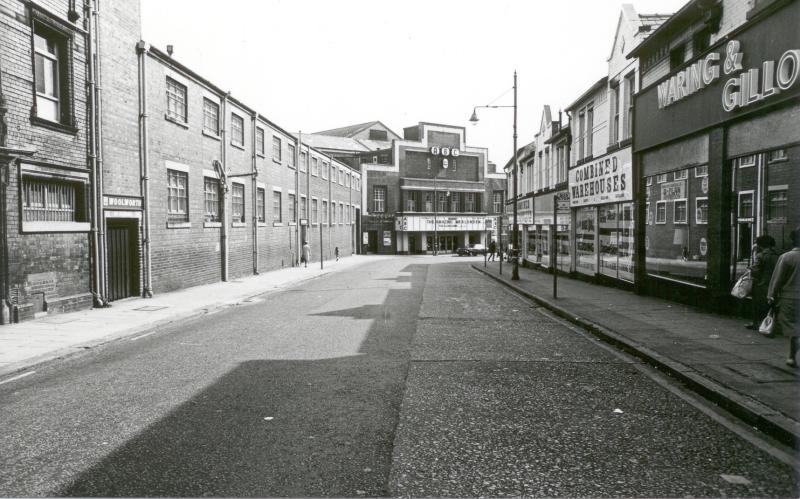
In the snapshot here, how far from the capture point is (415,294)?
58.2ft

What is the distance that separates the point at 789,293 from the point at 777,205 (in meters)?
3.81

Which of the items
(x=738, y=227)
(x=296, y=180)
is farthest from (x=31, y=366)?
(x=296, y=180)

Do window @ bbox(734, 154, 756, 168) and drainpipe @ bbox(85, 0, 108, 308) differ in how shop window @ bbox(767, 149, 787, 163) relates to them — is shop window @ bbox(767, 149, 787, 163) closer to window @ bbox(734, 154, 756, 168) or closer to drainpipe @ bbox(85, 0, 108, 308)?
window @ bbox(734, 154, 756, 168)

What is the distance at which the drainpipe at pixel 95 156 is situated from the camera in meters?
14.0

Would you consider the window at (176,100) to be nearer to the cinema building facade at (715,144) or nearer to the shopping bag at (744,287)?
the cinema building facade at (715,144)

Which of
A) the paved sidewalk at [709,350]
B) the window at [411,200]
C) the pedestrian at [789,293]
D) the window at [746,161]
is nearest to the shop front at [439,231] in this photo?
the window at [411,200]

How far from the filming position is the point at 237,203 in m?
24.7

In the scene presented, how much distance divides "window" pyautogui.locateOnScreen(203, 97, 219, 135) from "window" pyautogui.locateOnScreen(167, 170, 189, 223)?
2595 mm

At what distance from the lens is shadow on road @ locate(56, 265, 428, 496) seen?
12.8ft

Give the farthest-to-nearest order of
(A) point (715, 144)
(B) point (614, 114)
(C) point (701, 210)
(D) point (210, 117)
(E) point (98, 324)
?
1. (D) point (210, 117)
2. (B) point (614, 114)
3. (C) point (701, 210)
4. (A) point (715, 144)
5. (E) point (98, 324)

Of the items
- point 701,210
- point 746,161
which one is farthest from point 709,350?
point 701,210

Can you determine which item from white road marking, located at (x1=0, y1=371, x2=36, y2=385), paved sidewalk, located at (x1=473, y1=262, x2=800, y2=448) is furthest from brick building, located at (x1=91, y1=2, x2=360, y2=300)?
paved sidewalk, located at (x1=473, y1=262, x2=800, y2=448)

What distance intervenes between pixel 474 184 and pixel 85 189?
58020mm

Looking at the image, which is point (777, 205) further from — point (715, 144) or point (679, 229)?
point (679, 229)
